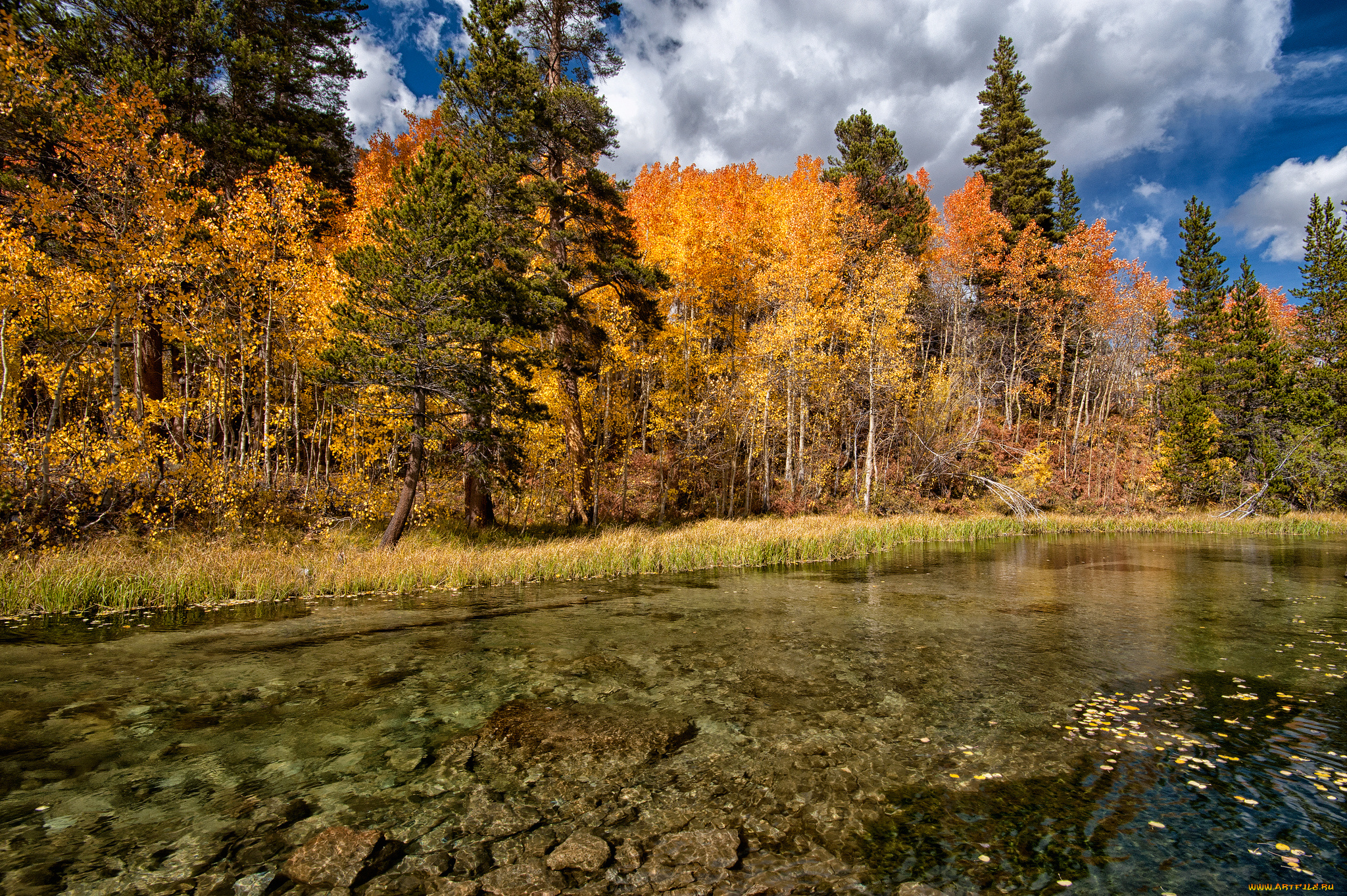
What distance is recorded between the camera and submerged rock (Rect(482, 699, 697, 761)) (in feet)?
17.5

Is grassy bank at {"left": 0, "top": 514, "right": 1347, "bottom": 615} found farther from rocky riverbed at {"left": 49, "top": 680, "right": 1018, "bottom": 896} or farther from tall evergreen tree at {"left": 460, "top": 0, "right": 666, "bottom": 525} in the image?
rocky riverbed at {"left": 49, "top": 680, "right": 1018, "bottom": 896}

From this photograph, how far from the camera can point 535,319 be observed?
16.4 m

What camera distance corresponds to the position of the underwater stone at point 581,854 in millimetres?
3662

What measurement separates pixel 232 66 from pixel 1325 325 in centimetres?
4976

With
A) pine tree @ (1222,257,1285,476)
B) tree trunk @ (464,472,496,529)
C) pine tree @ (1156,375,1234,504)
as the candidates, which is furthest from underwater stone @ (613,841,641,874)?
pine tree @ (1222,257,1285,476)

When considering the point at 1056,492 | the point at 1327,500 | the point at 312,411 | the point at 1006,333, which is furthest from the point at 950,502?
the point at 312,411

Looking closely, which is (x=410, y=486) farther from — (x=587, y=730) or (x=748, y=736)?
(x=748, y=736)

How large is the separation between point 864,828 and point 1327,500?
126ft

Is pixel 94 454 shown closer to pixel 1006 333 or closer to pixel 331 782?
pixel 331 782

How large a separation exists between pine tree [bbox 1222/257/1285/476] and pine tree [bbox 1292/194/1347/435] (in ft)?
4.00

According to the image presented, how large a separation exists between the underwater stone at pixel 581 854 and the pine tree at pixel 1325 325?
135 ft

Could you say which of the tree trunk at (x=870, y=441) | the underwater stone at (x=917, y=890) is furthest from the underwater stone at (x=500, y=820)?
the tree trunk at (x=870, y=441)

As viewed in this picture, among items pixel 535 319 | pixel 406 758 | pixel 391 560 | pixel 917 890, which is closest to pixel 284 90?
pixel 535 319

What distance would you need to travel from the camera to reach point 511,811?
4.32 m
